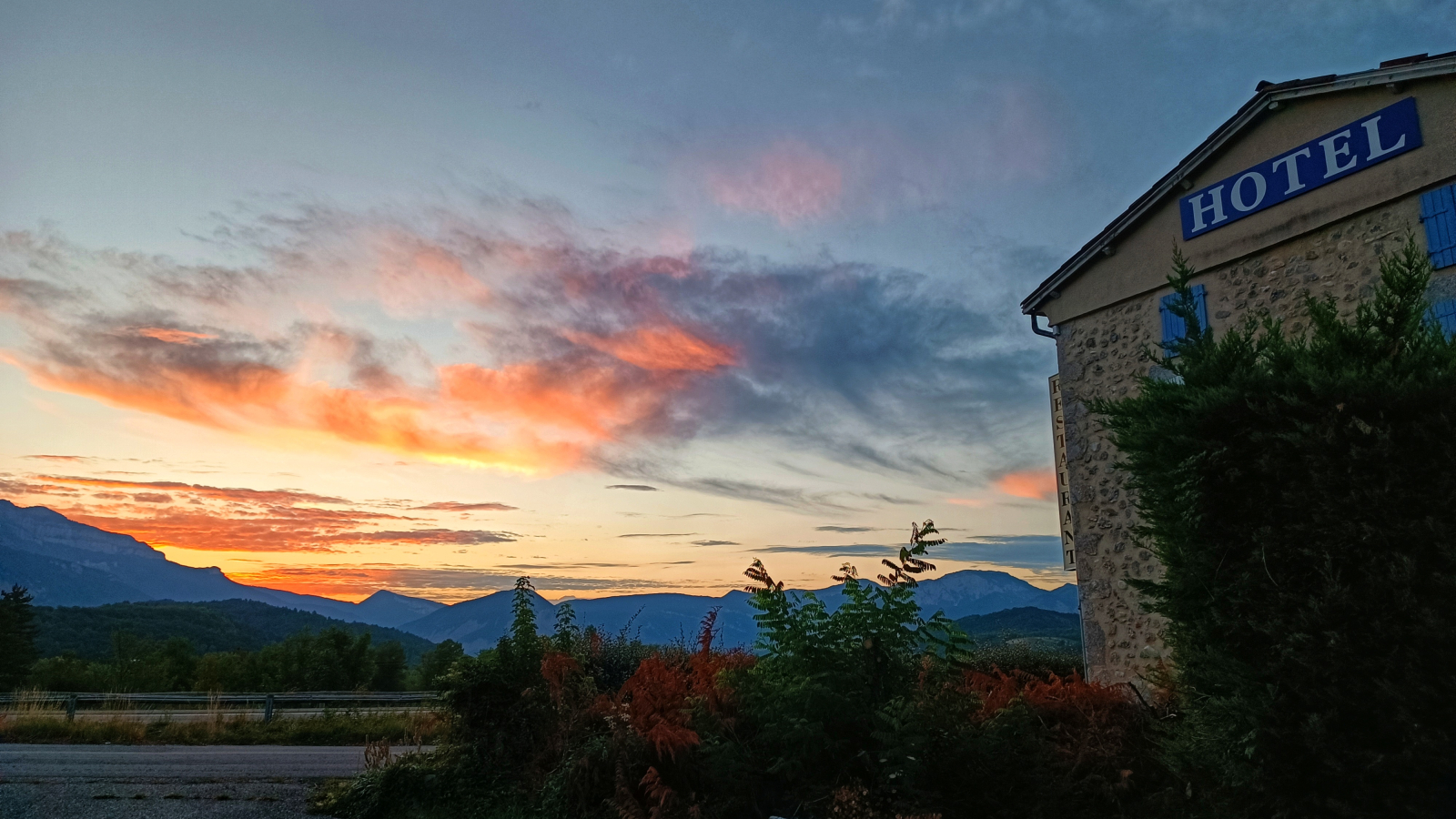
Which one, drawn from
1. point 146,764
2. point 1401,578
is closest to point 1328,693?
point 1401,578

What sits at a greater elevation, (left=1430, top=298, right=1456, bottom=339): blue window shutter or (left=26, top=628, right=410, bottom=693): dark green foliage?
(left=1430, top=298, right=1456, bottom=339): blue window shutter

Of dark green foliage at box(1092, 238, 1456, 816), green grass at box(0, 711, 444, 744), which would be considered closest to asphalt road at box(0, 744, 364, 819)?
green grass at box(0, 711, 444, 744)

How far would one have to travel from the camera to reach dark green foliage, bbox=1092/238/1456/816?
4.87 metres

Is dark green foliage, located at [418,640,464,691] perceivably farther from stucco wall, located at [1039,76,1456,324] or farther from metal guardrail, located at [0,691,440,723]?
stucco wall, located at [1039,76,1456,324]

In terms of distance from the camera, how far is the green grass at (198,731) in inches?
649

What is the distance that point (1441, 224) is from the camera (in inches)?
398

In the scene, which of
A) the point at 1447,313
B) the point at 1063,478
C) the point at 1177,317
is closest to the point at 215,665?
the point at 1063,478

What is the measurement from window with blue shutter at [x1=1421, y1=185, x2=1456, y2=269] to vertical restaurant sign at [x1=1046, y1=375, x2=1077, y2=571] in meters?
5.67

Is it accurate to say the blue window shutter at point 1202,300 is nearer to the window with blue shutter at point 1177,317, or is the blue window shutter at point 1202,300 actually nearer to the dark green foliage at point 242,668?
the window with blue shutter at point 1177,317

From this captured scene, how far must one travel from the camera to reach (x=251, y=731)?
17.2m

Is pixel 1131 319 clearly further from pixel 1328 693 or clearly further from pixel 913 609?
pixel 1328 693

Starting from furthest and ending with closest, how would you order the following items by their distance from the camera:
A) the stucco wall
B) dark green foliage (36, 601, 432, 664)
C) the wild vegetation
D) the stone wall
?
1. dark green foliage (36, 601, 432, 664)
2. the stone wall
3. the stucco wall
4. the wild vegetation

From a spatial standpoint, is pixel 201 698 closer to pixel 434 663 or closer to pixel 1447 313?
pixel 434 663

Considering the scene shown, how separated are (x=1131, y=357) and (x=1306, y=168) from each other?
354 cm
